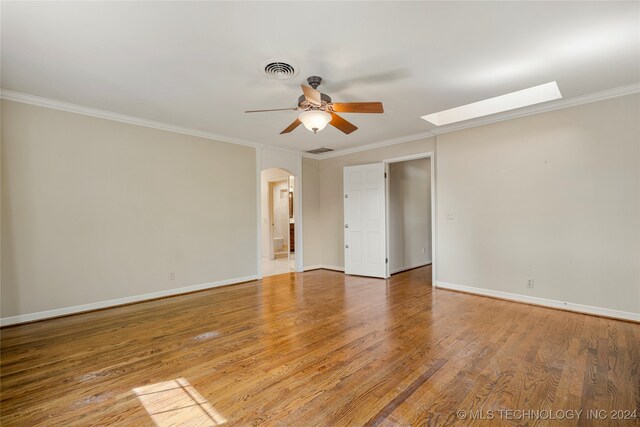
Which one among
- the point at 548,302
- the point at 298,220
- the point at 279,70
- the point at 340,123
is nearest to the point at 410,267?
the point at 298,220

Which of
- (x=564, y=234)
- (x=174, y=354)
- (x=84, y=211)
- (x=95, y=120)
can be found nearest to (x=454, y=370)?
(x=174, y=354)

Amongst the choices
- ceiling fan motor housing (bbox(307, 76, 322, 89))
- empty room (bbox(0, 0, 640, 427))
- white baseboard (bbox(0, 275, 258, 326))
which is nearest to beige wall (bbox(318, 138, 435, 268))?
empty room (bbox(0, 0, 640, 427))

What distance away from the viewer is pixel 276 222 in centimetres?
1034

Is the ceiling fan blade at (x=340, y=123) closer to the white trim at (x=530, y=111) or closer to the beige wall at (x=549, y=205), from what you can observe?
the white trim at (x=530, y=111)

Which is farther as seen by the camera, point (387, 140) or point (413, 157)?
point (387, 140)

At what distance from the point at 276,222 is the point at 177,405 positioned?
8490mm

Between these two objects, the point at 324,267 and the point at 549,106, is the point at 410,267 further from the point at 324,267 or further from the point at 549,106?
the point at 549,106

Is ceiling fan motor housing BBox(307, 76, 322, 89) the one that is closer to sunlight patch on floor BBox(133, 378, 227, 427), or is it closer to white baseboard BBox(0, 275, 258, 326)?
sunlight patch on floor BBox(133, 378, 227, 427)

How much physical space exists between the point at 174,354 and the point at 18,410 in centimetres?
99

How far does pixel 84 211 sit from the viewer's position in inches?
149

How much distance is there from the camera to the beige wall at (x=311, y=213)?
21.2ft

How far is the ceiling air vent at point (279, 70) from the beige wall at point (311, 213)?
3678 mm

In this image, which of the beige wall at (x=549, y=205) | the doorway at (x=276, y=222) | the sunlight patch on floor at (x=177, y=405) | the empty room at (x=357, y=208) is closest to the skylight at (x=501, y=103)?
the empty room at (x=357, y=208)

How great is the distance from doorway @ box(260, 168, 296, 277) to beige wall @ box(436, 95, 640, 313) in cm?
347
